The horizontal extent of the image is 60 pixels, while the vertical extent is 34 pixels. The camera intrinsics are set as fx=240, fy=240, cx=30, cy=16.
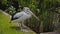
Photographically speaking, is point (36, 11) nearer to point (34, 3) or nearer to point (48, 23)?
point (34, 3)

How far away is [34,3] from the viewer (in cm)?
870

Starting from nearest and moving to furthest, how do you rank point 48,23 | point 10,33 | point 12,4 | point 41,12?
point 10,33 < point 41,12 < point 48,23 < point 12,4

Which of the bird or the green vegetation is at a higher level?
the bird

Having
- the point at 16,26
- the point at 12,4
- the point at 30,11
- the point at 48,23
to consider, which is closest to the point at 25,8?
the point at 30,11

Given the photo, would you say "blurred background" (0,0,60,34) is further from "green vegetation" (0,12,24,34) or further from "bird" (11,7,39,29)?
"bird" (11,7,39,29)

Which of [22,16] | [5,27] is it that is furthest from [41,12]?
[5,27]

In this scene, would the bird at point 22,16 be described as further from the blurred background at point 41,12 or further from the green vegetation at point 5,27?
the green vegetation at point 5,27

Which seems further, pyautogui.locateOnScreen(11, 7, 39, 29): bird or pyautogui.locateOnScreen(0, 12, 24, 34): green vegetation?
pyautogui.locateOnScreen(11, 7, 39, 29): bird

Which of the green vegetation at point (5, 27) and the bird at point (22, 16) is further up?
the bird at point (22, 16)

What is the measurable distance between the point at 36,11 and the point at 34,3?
647 mm

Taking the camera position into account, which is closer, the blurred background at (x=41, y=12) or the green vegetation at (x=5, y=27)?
the green vegetation at (x=5, y=27)

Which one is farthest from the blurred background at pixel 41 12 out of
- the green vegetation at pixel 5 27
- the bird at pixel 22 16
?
the bird at pixel 22 16

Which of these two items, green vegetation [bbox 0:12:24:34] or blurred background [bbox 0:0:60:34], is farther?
blurred background [bbox 0:0:60:34]

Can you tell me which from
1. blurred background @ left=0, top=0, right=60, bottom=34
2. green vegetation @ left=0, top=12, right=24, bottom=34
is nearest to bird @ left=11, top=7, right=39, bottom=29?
blurred background @ left=0, top=0, right=60, bottom=34
